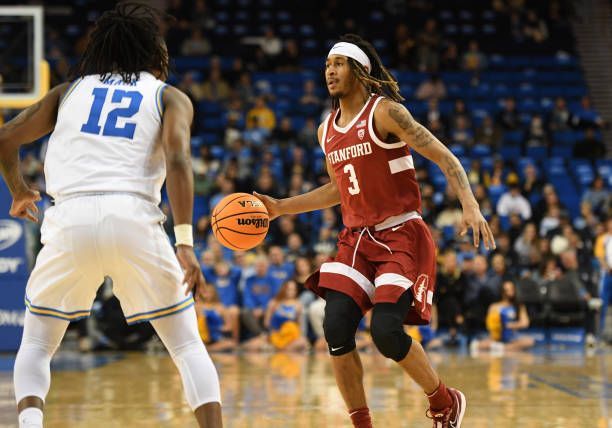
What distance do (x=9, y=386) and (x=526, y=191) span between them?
995 centimetres

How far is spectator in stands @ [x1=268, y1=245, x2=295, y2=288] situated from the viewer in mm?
12469

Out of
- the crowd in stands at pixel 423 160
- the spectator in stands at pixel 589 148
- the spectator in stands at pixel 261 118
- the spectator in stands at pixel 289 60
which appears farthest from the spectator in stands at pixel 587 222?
the spectator in stands at pixel 289 60

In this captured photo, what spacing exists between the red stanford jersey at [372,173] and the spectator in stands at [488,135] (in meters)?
12.2

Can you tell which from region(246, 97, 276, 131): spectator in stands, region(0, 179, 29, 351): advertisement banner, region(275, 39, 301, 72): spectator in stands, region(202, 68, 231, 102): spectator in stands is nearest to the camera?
region(0, 179, 29, 351): advertisement banner

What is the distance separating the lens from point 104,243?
375cm

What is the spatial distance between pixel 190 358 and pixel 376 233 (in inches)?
61.7

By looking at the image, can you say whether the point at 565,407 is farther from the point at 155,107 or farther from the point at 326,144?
the point at 155,107

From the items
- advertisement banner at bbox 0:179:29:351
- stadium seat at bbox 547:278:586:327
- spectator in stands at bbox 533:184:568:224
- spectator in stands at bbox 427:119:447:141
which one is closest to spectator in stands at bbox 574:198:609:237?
spectator in stands at bbox 533:184:568:224

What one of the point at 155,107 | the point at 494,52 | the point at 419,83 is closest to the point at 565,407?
the point at 155,107

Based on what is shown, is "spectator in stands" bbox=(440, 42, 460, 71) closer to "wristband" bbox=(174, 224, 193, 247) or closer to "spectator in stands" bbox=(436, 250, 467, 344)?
"spectator in stands" bbox=(436, 250, 467, 344)

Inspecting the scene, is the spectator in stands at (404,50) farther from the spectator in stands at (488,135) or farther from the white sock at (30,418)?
the white sock at (30,418)

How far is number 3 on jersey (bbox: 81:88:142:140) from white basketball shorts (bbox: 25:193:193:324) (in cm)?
29

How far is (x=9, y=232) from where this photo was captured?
10672mm

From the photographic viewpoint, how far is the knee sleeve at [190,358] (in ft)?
12.6
